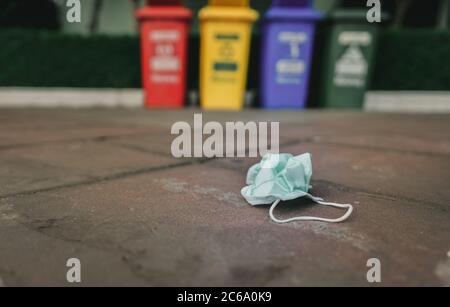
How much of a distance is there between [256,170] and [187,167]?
0.52m

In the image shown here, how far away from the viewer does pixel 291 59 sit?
5.33 m

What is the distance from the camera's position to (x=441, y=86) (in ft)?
19.0

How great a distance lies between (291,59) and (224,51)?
888mm

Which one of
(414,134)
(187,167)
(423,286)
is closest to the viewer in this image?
(423,286)

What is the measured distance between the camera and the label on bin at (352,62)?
208 inches

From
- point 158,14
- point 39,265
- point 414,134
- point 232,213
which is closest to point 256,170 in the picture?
point 232,213

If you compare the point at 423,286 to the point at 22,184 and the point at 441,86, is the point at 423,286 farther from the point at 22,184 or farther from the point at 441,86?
the point at 441,86

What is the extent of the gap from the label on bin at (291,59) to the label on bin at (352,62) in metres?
0.49

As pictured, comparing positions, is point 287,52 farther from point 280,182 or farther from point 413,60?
point 280,182

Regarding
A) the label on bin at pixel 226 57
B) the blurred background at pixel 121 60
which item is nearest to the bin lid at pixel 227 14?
the label on bin at pixel 226 57

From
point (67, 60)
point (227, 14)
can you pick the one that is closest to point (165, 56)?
point (227, 14)

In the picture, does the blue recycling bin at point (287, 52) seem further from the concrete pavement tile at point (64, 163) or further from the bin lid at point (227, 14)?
the concrete pavement tile at point (64, 163)

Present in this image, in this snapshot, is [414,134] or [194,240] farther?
[414,134]

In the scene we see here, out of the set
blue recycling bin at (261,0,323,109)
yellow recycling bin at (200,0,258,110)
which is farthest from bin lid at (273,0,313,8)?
yellow recycling bin at (200,0,258,110)
